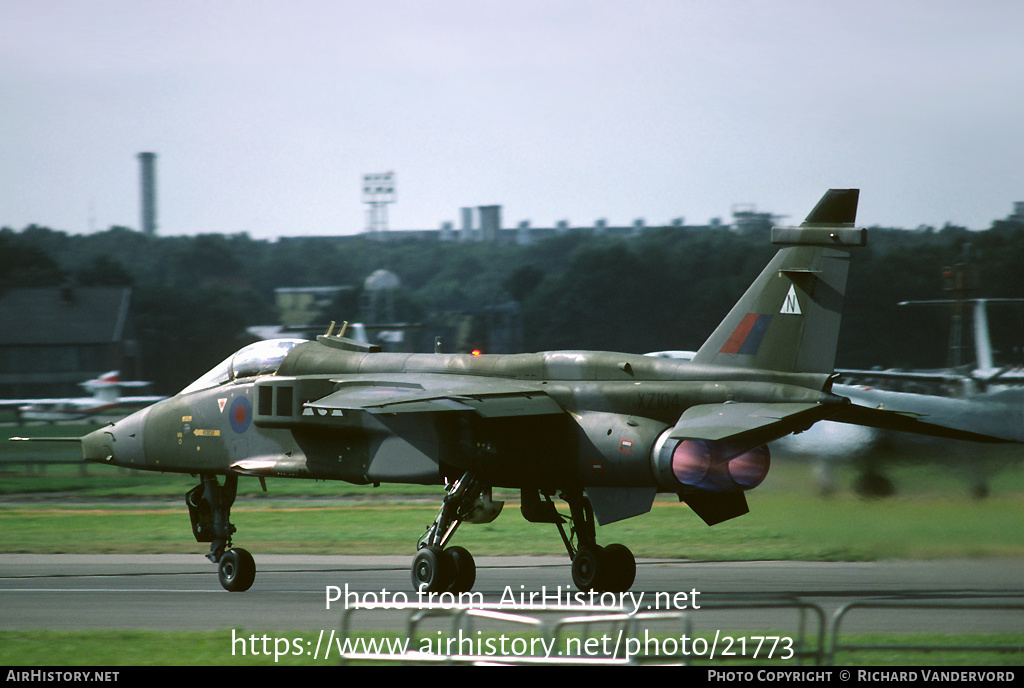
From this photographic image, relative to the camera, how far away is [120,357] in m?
60.8

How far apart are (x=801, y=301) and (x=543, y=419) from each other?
349 centimetres

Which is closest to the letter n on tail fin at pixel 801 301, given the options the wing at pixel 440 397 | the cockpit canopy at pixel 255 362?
the wing at pixel 440 397

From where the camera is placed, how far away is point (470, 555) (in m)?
13.9

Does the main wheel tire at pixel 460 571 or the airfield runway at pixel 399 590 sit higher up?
the main wheel tire at pixel 460 571

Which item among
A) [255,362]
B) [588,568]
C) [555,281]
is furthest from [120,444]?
[555,281]

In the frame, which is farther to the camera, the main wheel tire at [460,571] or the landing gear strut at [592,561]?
the landing gear strut at [592,561]

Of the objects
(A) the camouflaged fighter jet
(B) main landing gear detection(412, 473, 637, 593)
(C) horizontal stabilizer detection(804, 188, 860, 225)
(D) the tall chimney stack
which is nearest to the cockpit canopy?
(A) the camouflaged fighter jet

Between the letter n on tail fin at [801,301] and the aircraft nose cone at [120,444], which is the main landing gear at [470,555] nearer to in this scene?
the letter n on tail fin at [801,301]

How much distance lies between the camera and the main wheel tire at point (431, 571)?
13305 millimetres

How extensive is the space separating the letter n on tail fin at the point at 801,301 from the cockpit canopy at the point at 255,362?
6.40 metres

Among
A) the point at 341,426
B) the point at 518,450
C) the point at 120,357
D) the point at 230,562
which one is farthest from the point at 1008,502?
the point at 120,357

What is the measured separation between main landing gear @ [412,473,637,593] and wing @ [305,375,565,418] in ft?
4.17

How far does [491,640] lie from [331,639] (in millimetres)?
1668
